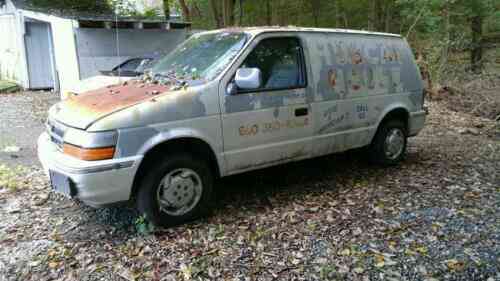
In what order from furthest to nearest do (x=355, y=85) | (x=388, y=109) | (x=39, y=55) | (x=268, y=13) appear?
(x=268, y=13) → (x=39, y=55) → (x=388, y=109) → (x=355, y=85)

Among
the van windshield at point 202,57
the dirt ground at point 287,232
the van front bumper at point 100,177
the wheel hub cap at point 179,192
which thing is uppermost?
the van windshield at point 202,57

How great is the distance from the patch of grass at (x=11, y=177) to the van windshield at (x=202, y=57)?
7.67 feet

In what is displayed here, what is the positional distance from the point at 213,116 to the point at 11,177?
3.35 metres

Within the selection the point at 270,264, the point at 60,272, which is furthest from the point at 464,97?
the point at 60,272

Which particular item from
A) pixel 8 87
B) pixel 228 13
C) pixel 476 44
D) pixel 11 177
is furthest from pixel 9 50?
pixel 476 44

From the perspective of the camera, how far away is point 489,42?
1747 cm

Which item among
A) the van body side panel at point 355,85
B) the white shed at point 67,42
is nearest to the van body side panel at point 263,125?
the van body side panel at point 355,85

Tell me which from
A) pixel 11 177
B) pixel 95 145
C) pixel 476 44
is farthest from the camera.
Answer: pixel 476 44

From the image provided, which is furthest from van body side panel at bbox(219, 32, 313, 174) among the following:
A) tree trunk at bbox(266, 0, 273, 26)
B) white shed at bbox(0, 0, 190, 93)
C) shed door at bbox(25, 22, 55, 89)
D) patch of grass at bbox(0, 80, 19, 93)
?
tree trunk at bbox(266, 0, 273, 26)

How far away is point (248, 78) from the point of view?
4.28 meters

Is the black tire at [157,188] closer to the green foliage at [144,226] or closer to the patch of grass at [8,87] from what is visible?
the green foliage at [144,226]

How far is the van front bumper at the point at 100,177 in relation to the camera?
12.0ft

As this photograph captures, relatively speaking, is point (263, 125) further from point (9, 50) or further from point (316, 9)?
point (316, 9)

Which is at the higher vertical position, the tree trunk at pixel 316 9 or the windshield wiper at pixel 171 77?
the tree trunk at pixel 316 9
